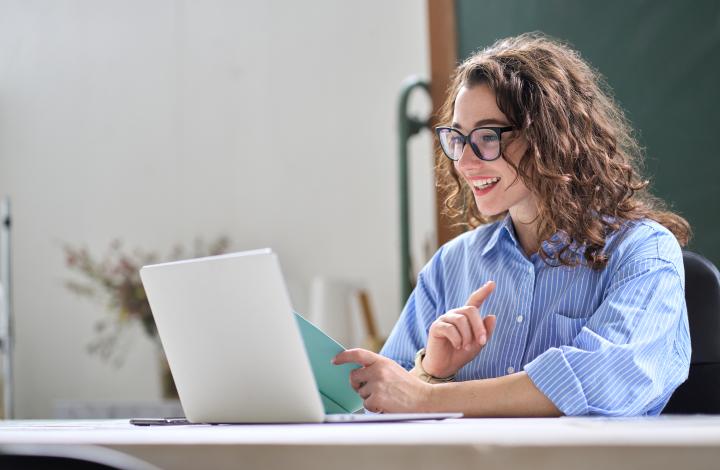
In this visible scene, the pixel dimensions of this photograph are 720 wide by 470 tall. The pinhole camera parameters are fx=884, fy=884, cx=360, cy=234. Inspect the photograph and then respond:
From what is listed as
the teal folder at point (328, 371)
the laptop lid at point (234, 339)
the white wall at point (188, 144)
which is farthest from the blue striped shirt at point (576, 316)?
the white wall at point (188, 144)

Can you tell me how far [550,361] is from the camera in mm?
1107

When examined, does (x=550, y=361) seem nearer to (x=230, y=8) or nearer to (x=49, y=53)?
(x=230, y=8)

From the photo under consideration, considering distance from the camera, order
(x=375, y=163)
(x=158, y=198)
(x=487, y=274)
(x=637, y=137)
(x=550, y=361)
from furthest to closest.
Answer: (x=158, y=198), (x=375, y=163), (x=637, y=137), (x=487, y=274), (x=550, y=361)

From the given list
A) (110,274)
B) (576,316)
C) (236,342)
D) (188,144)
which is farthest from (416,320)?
(188,144)

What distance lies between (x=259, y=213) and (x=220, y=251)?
0.26 meters

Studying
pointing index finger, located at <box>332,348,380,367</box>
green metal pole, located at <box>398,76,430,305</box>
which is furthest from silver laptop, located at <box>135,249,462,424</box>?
green metal pole, located at <box>398,76,430,305</box>

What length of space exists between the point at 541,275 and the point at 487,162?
196 millimetres

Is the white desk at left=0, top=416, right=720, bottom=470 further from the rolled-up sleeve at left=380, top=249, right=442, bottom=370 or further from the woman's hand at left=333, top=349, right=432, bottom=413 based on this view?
the rolled-up sleeve at left=380, top=249, right=442, bottom=370

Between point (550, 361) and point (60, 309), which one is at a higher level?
point (550, 361)

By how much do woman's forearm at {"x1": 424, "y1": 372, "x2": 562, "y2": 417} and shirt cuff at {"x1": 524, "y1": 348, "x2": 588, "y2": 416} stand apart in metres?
0.01

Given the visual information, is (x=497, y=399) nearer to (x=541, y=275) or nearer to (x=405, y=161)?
(x=541, y=275)

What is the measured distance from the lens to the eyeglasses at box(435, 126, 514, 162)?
136 centimetres

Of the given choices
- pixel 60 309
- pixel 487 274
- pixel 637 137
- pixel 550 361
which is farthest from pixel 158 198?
pixel 550 361

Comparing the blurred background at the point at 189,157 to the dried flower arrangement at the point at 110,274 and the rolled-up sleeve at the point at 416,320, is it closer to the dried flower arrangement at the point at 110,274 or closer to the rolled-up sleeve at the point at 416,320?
the dried flower arrangement at the point at 110,274
